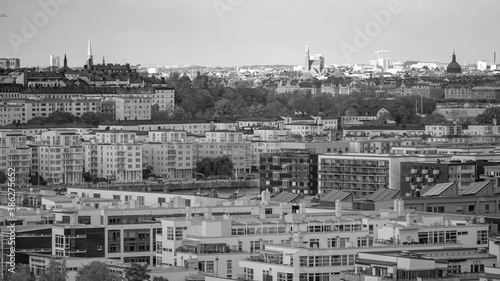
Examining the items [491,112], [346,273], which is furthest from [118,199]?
[491,112]

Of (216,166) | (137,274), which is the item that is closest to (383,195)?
(137,274)

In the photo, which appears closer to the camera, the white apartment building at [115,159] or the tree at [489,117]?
the white apartment building at [115,159]

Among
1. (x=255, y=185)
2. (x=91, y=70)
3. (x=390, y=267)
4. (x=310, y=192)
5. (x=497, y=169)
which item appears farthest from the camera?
(x=91, y=70)

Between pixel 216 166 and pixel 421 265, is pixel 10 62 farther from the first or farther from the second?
pixel 421 265

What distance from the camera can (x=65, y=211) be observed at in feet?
82.5

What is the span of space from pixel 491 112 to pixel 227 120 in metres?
11.7

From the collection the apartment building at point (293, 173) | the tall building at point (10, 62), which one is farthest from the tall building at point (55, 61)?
the apartment building at point (293, 173)

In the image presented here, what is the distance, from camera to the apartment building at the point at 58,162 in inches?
2234

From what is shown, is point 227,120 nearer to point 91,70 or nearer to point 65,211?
point 91,70

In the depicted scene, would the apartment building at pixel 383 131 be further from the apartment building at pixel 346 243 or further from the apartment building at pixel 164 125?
the apartment building at pixel 346 243

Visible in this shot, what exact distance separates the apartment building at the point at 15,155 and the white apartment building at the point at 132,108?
19403mm

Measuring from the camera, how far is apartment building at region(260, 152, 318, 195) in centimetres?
4072

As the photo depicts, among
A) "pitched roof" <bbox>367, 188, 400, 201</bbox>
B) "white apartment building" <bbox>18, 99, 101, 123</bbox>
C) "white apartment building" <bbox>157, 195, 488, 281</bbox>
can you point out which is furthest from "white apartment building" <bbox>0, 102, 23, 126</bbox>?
"white apartment building" <bbox>157, 195, 488, 281</bbox>

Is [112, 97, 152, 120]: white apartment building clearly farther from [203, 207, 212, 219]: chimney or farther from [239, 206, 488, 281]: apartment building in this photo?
[239, 206, 488, 281]: apartment building
